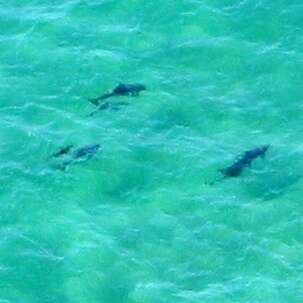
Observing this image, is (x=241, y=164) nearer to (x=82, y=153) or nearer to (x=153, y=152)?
(x=153, y=152)

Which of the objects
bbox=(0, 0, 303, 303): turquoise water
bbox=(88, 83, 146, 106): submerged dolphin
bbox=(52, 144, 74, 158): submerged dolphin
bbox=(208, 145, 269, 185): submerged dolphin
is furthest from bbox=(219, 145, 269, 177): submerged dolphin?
bbox=(52, 144, 74, 158): submerged dolphin

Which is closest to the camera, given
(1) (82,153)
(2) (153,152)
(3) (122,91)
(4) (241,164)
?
(4) (241,164)

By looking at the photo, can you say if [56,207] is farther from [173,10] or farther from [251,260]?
[173,10]

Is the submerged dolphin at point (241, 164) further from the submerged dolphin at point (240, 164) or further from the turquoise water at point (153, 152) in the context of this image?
the turquoise water at point (153, 152)

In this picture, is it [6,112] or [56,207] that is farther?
[6,112]

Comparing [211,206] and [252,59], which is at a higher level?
[252,59]

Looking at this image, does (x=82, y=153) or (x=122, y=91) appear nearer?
(x=82, y=153)

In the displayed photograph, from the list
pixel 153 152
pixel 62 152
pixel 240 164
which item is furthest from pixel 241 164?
pixel 62 152

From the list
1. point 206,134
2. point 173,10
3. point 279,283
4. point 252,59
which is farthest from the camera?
point 173,10

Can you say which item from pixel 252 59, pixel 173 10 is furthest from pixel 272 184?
pixel 173 10
